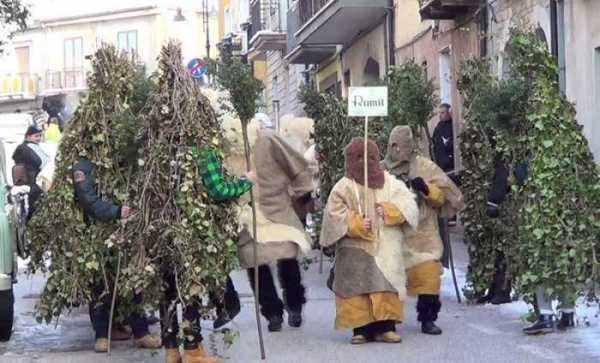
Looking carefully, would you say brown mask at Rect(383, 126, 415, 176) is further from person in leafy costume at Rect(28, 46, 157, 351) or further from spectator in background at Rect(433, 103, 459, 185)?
spectator in background at Rect(433, 103, 459, 185)

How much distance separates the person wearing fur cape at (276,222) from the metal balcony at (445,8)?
1011cm

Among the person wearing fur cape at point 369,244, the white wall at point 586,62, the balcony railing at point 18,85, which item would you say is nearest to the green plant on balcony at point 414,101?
the white wall at point 586,62

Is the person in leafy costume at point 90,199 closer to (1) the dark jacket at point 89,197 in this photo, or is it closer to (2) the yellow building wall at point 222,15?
(1) the dark jacket at point 89,197

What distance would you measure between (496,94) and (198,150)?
310cm

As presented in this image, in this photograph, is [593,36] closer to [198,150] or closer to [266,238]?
[266,238]

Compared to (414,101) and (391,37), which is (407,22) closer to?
(391,37)

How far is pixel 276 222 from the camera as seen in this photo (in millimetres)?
10953

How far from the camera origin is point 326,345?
410 inches

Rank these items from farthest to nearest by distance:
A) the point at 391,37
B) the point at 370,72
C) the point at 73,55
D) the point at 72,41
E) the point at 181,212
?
1. the point at 72,41
2. the point at 73,55
3. the point at 370,72
4. the point at 391,37
5. the point at 181,212

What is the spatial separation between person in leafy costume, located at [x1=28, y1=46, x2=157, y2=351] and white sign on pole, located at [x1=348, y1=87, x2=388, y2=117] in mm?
2908

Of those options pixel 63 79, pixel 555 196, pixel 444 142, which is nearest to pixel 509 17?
pixel 444 142

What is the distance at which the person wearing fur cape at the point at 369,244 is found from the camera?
33.5 ft

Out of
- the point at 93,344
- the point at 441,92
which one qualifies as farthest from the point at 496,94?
the point at 441,92

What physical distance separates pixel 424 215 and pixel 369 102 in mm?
1796
